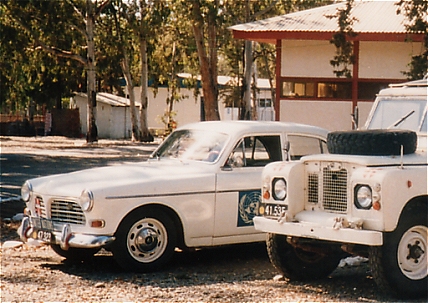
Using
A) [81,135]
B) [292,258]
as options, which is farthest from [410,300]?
[81,135]

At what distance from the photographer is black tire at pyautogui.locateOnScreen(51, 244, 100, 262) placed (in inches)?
381

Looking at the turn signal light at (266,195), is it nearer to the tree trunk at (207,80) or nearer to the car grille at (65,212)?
the car grille at (65,212)

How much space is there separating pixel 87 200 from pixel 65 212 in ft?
1.51

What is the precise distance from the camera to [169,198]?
908cm

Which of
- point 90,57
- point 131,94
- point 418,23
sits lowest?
point 131,94

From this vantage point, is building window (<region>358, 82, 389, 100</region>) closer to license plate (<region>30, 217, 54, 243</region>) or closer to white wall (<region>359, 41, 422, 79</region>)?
white wall (<region>359, 41, 422, 79</region>)

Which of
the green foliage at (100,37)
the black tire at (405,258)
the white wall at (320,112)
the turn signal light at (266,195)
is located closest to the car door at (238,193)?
the turn signal light at (266,195)

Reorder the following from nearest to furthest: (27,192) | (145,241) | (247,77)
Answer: (145,241) < (27,192) < (247,77)

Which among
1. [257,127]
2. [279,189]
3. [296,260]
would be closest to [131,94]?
[257,127]

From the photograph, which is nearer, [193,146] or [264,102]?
[193,146]

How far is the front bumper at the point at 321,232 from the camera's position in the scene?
23.6ft

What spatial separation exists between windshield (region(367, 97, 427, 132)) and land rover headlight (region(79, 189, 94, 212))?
3.45 metres

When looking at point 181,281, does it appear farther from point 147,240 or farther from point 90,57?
point 90,57

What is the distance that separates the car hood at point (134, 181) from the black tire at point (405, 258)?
259cm
